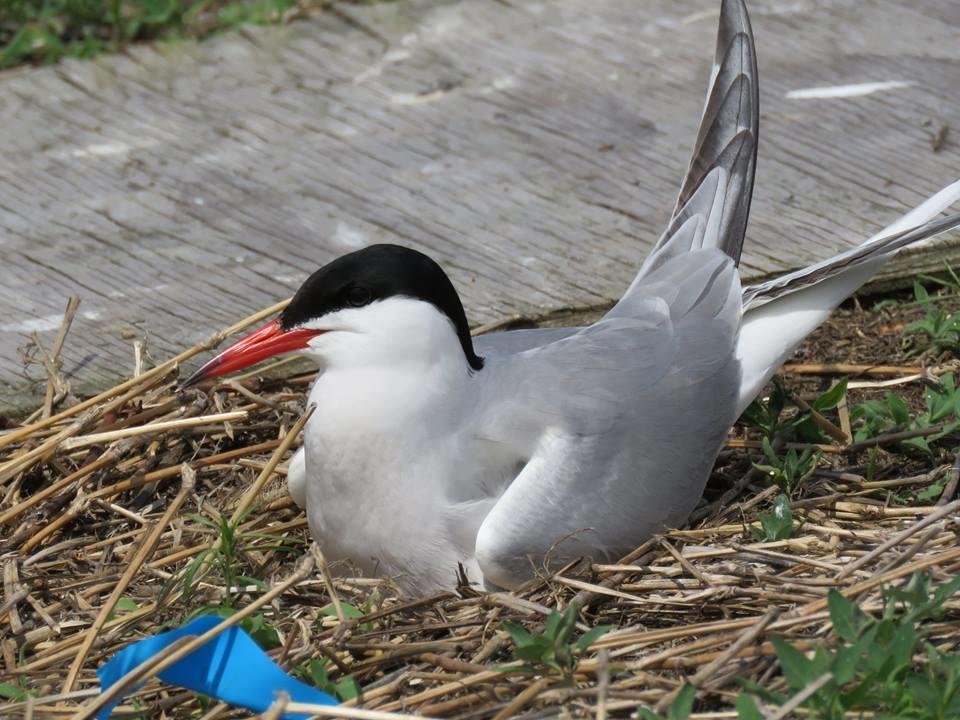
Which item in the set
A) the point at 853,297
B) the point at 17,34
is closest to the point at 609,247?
the point at 853,297

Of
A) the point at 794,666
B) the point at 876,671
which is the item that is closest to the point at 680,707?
the point at 794,666

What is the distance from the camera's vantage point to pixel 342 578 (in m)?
3.44

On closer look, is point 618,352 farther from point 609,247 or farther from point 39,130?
point 39,130

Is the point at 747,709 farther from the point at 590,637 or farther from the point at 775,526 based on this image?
the point at 775,526

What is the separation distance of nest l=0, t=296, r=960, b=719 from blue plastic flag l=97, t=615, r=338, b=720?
61 mm

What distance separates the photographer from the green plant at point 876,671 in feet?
8.23

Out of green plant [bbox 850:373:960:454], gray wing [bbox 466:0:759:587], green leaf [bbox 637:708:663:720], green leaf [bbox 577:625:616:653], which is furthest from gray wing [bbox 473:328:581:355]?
green leaf [bbox 637:708:663:720]

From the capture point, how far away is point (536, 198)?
5.16 m

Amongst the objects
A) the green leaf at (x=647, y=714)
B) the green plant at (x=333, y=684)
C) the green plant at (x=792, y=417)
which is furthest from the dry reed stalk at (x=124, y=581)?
the green plant at (x=792, y=417)

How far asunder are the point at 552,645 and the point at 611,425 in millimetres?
829

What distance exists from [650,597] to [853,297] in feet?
6.76

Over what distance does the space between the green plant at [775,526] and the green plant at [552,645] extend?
27.8 inches

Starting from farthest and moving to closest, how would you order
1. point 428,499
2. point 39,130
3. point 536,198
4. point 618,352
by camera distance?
point 39,130 < point 536,198 < point 618,352 < point 428,499

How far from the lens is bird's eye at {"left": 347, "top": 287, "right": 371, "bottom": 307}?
129 inches
